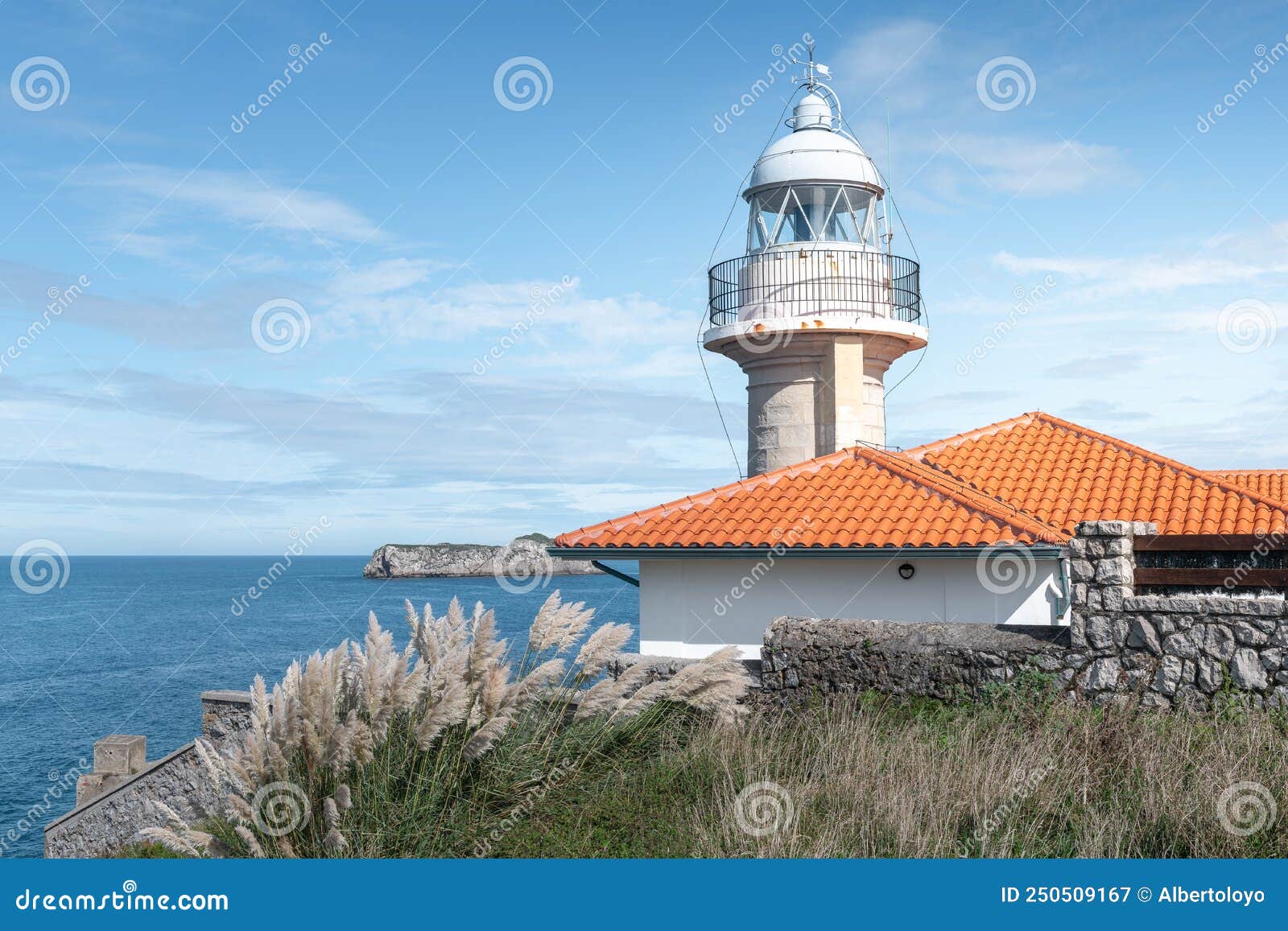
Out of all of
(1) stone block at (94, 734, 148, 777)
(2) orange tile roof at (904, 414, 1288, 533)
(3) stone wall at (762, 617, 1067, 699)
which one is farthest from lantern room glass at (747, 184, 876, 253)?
(1) stone block at (94, 734, 148, 777)

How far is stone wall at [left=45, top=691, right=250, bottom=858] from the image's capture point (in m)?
15.8

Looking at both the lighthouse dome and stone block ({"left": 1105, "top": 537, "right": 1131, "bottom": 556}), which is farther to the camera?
the lighthouse dome

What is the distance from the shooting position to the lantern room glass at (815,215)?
57.5ft

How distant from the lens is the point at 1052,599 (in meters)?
12.0

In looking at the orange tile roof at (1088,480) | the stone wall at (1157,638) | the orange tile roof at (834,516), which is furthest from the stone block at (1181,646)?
the orange tile roof at (1088,480)


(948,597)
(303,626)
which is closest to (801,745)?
(948,597)

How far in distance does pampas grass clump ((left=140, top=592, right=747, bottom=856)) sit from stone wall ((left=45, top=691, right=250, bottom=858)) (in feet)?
34.1

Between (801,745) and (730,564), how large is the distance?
554 centimetres

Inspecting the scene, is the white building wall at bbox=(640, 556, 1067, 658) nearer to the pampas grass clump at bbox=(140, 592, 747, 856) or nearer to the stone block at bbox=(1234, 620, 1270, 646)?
the stone block at bbox=(1234, 620, 1270, 646)

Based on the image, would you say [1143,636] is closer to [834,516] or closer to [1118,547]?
[1118,547]

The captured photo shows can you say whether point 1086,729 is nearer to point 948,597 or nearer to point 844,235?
point 948,597

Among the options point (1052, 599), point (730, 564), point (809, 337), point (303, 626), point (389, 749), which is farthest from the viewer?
point (303, 626)

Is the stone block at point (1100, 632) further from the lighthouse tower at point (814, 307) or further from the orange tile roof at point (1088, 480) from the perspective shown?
the lighthouse tower at point (814, 307)

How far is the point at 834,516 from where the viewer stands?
12977mm
